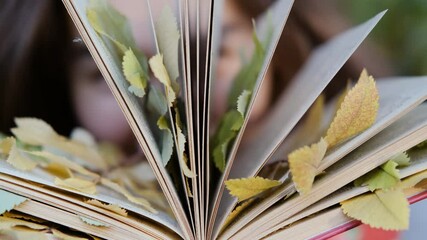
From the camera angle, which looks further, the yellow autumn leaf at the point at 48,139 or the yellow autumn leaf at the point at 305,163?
the yellow autumn leaf at the point at 48,139

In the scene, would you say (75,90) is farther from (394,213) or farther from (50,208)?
(394,213)

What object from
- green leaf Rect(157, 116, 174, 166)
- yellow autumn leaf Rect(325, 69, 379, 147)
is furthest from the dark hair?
yellow autumn leaf Rect(325, 69, 379, 147)

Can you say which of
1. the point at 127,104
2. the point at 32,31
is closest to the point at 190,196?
the point at 127,104

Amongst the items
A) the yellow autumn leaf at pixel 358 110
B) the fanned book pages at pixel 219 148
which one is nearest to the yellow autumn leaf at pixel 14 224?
the fanned book pages at pixel 219 148

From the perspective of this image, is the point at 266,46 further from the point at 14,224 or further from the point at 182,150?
the point at 14,224

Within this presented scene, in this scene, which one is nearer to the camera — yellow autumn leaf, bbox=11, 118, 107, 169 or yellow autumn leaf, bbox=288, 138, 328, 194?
yellow autumn leaf, bbox=288, 138, 328, 194

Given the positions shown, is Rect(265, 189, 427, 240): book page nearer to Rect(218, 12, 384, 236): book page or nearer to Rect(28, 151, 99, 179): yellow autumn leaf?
Rect(218, 12, 384, 236): book page

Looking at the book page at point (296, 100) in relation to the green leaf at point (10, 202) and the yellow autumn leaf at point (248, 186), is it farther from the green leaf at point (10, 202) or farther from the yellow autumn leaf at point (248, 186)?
the green leaf at point (10, 202)
